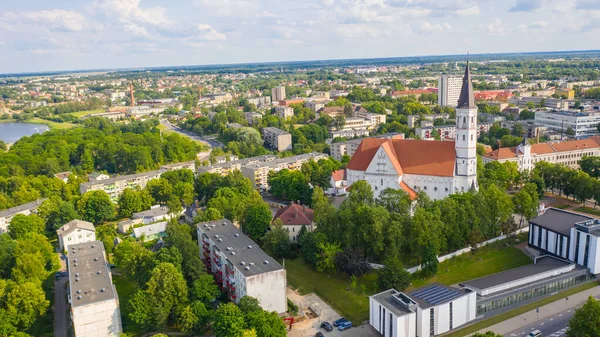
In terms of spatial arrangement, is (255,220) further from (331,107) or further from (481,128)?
(331,107)

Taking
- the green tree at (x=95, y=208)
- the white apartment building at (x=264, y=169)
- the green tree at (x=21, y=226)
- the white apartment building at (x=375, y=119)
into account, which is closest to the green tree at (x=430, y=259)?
the white apartment building at (x=264, y=169)

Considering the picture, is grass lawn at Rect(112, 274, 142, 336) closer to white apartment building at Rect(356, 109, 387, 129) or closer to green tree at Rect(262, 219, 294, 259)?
green tree at Rect(262, 219, 294, 259)

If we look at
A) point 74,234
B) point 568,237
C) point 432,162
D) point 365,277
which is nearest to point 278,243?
point 365,277

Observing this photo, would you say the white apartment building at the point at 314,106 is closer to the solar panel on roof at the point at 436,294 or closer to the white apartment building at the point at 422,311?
the solar panel on roof at the point at 436,294

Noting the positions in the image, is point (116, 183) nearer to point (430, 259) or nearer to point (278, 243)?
point (278, 243)

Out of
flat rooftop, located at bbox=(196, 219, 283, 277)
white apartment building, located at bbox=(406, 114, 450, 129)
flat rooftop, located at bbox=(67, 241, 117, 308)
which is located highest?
white apartment building, located at bbox=(406, 114, 450, 129)

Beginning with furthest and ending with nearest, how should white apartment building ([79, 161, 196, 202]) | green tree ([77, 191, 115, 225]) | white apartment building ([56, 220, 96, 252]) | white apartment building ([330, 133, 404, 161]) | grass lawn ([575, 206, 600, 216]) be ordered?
white apartment building ([330, 133, 404, 161]) < white apartment building ([79, 161, 196, 202]) < green tree ([77, 191, 115, 225]) < grass lawn ([575, 206, 600, 216]) < white apartment building ([56, 220, 96, 252])

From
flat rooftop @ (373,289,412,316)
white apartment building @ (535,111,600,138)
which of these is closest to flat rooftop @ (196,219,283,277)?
flat rooftop @ (373,289,412,316)
